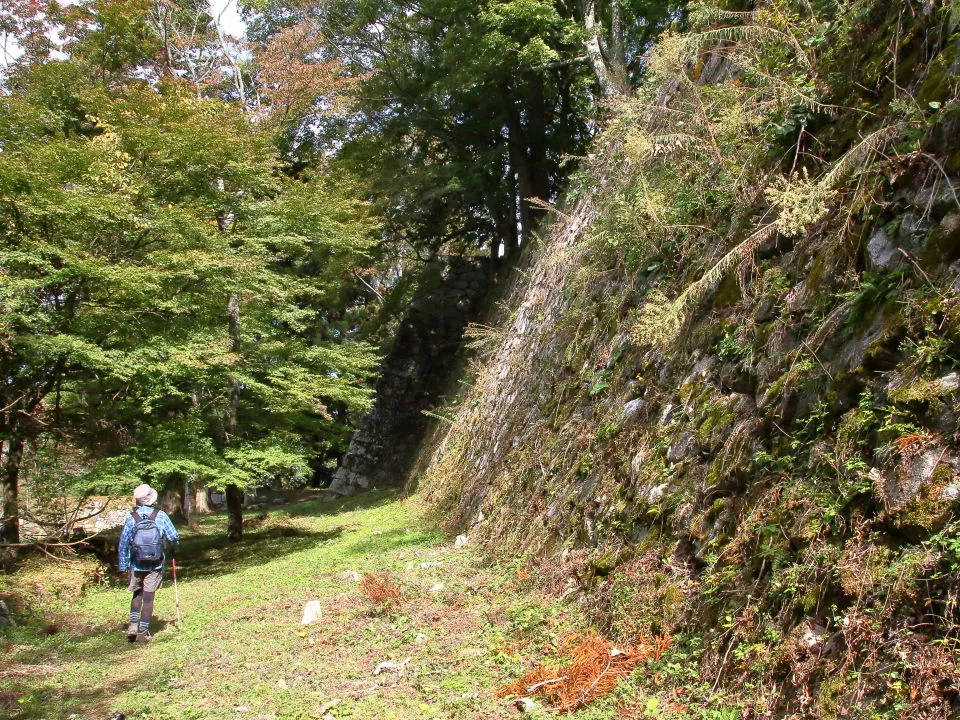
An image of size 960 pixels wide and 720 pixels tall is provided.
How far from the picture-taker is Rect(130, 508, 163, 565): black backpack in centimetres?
681

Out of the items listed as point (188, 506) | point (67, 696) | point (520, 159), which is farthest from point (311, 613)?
point (188, 506)

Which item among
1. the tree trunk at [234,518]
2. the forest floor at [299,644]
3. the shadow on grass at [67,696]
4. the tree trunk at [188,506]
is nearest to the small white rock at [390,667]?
the forest floor at [299,644]

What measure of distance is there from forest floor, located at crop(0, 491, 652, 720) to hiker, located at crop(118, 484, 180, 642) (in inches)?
10.1

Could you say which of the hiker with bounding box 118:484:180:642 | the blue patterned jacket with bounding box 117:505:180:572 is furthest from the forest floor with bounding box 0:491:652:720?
the blue patterned jacket with bounding box 117:505:180:572

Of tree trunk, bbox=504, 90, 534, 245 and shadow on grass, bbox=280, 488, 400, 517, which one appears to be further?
tree trunk, bbox=504, 90, 534, 245

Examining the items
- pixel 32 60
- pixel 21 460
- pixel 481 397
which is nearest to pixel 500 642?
pixel 481 397

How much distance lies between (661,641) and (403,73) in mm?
17738

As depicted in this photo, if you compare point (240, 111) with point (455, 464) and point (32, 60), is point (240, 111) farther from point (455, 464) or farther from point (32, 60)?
point (455, 464)

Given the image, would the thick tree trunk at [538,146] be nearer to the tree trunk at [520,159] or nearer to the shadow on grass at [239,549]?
the tree trunk at [520,159]

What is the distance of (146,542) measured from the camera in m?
6.84

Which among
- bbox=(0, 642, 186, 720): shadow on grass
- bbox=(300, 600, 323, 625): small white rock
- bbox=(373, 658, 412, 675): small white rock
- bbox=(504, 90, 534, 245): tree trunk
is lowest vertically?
bbox=(300, 600, 323, 625): small white rock

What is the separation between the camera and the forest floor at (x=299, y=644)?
4453 mm

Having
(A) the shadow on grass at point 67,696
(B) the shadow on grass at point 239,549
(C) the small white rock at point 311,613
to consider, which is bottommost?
(B) the shadow on grass at point 239,549

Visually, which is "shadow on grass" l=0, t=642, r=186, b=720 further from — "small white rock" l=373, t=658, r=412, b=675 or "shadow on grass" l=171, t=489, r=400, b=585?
"shadow on grass" l=171, t=489, r=400, b=585
